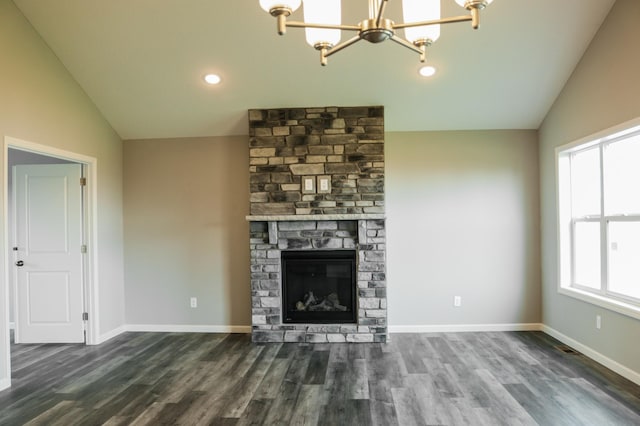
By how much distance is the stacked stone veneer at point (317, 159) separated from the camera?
4.21 metres

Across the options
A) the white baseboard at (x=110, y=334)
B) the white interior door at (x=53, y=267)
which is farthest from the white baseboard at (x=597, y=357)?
the white interior door at (x=53, y=267)

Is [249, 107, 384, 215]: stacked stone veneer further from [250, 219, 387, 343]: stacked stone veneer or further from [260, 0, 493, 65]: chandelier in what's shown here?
[260, 0, 493, 65]: chandelier

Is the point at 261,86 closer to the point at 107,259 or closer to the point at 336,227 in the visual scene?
the point at 336,227

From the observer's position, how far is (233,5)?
3.15 metres

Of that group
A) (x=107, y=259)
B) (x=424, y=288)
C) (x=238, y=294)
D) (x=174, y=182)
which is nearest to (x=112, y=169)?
(x=174, y=182)

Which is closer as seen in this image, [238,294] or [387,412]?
[387,412]

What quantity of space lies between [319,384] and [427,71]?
3051mm

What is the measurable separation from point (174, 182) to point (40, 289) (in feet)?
6.10

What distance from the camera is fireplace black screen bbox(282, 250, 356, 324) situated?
14.0 ft

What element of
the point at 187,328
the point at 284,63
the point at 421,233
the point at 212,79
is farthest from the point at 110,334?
the point at 421,233

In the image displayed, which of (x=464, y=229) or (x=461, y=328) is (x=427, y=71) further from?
(x=461, y=328)

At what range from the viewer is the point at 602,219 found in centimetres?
360

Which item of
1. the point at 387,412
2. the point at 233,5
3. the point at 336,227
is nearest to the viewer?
the point at 387,412

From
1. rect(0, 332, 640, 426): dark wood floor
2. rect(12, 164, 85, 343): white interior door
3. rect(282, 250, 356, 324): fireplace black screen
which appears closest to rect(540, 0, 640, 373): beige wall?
rect(0, 332, 640, 426): dark wood floor
